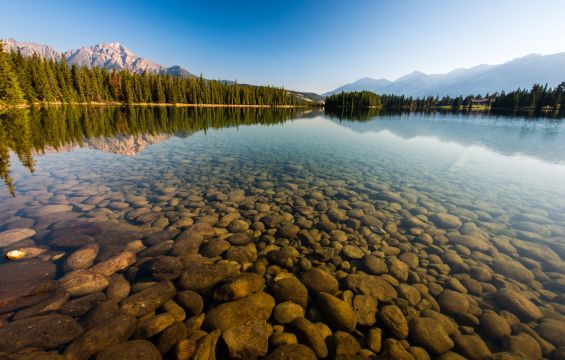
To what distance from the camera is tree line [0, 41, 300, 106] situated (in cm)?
6494

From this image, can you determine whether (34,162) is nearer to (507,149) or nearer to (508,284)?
(508,284)

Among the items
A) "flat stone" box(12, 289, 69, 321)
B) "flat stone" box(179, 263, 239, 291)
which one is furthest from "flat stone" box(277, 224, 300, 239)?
"flat stone" box(12, 289, 69, 321)

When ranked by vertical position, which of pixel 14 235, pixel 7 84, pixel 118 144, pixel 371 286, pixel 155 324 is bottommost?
pixel 371 286

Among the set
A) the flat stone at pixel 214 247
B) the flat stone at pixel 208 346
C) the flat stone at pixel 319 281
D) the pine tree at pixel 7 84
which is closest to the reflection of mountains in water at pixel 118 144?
the flat stone at pixel 214 247

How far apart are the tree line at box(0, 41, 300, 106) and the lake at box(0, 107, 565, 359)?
246 ft

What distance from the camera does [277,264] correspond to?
304 inches

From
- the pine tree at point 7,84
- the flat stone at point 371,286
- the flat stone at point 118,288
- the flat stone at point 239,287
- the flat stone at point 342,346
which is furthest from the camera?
the pine tree at point 7,84

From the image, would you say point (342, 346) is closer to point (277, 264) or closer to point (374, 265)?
point (277, 264)

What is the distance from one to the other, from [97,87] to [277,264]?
132 meters

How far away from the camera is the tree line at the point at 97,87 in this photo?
64938mm

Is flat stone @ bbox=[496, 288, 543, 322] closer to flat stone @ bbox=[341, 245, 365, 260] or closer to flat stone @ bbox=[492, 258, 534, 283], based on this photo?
flat stone @ bbox=[492, 258, 534, 283]

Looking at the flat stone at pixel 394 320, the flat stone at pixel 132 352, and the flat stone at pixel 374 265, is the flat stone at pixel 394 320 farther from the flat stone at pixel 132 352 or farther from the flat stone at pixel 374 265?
the flat stone at pixel 132 352

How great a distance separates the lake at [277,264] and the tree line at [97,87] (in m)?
75.0

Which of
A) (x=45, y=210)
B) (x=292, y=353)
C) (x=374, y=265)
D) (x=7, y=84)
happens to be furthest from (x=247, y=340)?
(x=7, y=84)
